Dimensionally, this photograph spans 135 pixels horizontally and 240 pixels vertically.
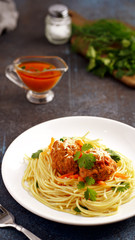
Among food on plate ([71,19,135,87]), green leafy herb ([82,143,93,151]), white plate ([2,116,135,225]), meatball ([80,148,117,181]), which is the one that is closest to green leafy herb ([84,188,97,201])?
meatball ([80,148,117,181])

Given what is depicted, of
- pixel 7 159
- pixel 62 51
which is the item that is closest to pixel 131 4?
pixel 62 51

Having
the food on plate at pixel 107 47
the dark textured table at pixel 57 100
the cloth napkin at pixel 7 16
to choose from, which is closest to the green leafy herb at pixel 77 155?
the dark textured table at pixel 57 100

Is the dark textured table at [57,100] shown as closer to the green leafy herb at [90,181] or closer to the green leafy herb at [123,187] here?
the green leafy herb at [123,187]

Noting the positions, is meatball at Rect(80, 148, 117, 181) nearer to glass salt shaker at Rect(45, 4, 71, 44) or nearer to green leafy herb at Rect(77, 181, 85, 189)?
green leafy herb at Rect(77, 181, 85, 189)

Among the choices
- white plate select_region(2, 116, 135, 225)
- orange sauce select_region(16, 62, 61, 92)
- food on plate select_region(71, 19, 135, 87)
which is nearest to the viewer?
white plate select_region(2, 116, 135, 225)

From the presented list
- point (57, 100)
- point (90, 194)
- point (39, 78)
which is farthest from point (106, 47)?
point (90, 194)
